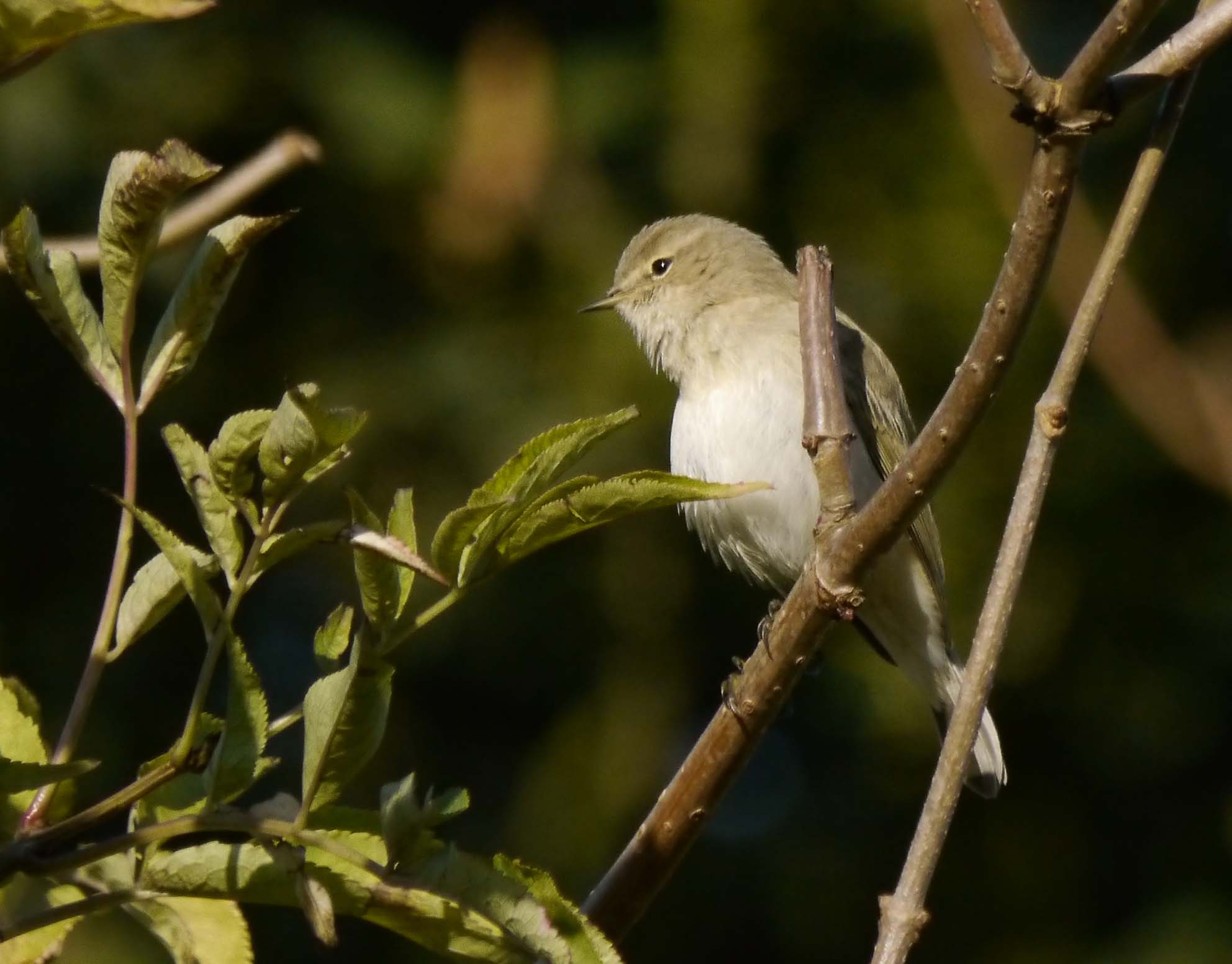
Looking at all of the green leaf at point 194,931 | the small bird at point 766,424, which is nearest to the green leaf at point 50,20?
the green leaf at point 194,931

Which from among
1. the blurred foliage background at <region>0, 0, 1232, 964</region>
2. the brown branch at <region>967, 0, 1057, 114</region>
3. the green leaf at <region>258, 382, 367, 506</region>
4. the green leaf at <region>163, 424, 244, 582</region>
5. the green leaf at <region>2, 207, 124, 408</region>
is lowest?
the blurred foliage background at <region>0, 0, 1232, 964</region>

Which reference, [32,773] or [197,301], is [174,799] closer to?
[32,773]

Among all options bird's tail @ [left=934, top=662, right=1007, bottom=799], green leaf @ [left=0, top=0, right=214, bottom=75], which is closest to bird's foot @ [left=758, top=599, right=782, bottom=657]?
bird's tail @ [left=934, top=662, right=1007, bottom=799]

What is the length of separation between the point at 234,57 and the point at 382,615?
584 cm

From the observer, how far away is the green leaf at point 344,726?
1.10m

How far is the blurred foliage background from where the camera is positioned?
19.4 feet

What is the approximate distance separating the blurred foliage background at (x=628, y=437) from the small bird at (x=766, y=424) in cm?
128

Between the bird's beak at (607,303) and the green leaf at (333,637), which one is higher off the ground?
the green leaf at (333,637)

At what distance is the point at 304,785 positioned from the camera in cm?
109

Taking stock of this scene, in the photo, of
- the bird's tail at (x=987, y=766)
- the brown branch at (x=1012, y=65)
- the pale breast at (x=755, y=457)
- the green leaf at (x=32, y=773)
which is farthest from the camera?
the bird's tail at (x=987, y=766)

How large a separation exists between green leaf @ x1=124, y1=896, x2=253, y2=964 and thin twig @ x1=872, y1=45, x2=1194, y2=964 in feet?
1.94

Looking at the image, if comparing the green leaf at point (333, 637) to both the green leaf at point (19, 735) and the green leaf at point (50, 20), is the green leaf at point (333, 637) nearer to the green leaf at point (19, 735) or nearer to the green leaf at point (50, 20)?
the green leaf at point (19, 735)

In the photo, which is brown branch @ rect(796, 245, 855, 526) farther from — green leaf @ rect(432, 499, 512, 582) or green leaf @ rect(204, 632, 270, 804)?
green leaf @ rect(204, 632, 270, 804)

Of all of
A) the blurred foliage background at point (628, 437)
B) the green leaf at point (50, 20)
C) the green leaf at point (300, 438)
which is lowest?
the blurred foliage background at point (628, 437)
